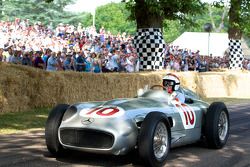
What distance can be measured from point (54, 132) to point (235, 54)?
2489 cm

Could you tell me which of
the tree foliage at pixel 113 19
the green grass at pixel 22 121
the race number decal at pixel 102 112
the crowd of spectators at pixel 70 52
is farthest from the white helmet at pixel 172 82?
the tree foliage at pixel 113 19

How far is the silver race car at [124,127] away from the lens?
250 inches

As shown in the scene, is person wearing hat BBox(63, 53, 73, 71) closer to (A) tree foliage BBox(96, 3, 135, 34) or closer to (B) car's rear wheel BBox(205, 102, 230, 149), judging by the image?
(B) car's rear wheel BBox(205, 102, 230, 149)

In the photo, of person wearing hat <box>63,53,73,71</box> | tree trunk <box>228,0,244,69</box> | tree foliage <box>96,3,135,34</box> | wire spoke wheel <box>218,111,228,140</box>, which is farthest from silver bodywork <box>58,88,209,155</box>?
tree foliage <box>96,3,135,34</box>

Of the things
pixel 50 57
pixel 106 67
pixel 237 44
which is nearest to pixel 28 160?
pixel 50 57

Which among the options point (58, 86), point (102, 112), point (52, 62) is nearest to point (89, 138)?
point (102, 112)

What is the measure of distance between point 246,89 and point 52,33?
11893 mm

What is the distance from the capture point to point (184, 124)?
7652 mm

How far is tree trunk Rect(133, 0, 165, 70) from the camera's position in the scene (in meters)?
19.5

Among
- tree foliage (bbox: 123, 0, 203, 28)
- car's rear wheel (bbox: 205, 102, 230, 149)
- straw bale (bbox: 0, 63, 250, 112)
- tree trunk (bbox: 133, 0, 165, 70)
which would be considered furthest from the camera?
tree trunk (bbox: 133, 0, 165, 70)

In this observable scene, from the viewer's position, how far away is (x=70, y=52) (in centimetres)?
1986

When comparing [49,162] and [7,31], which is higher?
[7,31]

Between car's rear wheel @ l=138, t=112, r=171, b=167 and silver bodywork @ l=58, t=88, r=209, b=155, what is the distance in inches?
7.2

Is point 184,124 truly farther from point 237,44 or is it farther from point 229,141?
point 237,44
